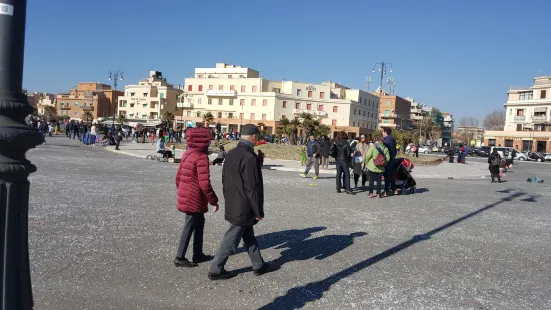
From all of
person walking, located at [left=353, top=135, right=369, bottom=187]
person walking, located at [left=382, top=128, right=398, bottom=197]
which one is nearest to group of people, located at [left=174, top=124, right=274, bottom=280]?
person walking, located at [left=382, top=128, right=398, bottom=197]

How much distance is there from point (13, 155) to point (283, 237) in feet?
15.8

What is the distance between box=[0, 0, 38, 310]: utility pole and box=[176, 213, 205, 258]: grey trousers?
2797 mm

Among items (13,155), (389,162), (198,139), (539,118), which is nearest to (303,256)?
(198,139)

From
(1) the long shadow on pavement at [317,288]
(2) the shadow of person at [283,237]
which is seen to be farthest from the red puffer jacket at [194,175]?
(1) the long shadow on pavement at [317,288]

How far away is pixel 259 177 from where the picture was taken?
4.56 metres

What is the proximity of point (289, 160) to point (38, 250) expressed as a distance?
64.7 feet

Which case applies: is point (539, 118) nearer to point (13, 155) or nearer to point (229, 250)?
point (229, 250)

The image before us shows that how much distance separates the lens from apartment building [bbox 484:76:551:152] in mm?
70312

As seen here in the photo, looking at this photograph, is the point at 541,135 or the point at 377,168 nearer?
the point at 377,168

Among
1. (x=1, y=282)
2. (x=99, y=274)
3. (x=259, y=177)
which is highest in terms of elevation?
(x=259, y=177)

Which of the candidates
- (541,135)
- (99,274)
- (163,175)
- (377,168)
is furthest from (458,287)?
(541,135)

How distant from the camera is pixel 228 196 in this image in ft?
15.0

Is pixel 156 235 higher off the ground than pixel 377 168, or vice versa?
pixel 377 168

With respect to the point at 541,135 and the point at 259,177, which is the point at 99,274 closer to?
the point at 259,177
